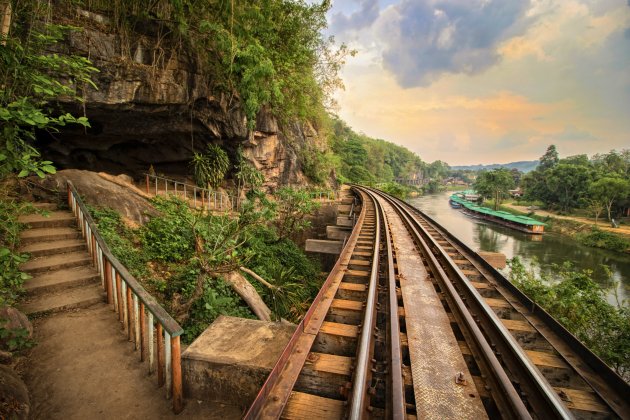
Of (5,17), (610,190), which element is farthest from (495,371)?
(610,190)

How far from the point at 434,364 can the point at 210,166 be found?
45.1 feet

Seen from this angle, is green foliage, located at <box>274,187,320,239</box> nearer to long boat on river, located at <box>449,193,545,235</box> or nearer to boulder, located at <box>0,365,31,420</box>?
boulder, located at <box>0,365,31,420</box>

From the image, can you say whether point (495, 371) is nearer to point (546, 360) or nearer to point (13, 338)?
point (546, 360)

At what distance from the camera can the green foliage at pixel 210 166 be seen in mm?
13992

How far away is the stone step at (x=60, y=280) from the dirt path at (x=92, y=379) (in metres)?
0.75

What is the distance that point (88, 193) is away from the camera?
753 centimetres

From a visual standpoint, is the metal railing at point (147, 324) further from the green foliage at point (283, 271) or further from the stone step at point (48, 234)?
the green foliage at point (283, 271)

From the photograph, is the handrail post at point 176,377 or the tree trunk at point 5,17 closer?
the handrail post at point 176,377

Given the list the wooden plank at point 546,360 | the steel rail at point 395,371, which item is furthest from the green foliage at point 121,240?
the wooden plank at point 546,360

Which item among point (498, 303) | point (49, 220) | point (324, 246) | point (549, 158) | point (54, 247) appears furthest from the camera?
point (549, 158)

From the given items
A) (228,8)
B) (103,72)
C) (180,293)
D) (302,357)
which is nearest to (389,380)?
(302,357)

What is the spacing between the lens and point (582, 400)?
2410mm

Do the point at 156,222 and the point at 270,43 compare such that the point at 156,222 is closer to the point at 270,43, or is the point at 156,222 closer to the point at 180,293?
the point at 180,293

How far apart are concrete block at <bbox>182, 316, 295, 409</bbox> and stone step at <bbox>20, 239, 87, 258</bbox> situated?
15.1 feet
